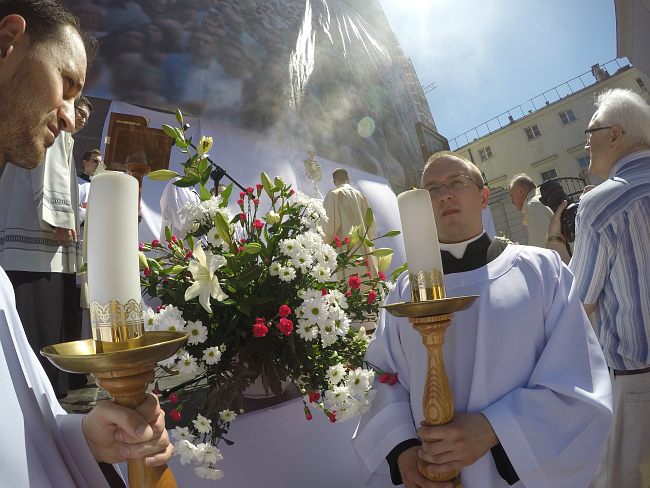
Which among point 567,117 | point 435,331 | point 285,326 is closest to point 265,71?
point 285,326

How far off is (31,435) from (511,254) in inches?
50.8

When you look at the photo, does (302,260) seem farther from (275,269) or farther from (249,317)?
(249,317)

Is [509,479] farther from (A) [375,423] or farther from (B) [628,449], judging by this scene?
(B) [628,449]

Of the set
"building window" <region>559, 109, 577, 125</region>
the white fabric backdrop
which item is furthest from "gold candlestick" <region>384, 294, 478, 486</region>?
"building window" <region>559, 109, 577, 125</region>

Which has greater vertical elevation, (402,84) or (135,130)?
(402,84)

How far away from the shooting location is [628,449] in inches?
65.2

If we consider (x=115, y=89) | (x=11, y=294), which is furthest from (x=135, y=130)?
(x=115, y=89)

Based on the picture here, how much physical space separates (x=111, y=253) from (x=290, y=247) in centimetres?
67

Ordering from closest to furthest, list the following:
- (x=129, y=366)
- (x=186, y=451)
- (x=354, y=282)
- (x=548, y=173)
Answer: (x=129, y=366), (x=186, y=451), (x=354, y=282), (x=548, y=173)

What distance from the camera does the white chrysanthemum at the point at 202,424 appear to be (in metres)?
0.98

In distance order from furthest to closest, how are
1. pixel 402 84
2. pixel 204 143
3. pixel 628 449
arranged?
pixel 402 84 < pixel 628 449 < pixel 204 143

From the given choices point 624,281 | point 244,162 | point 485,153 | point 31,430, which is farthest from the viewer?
point 485,153

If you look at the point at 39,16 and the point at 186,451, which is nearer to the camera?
the point at 39,16

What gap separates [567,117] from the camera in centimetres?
2691
